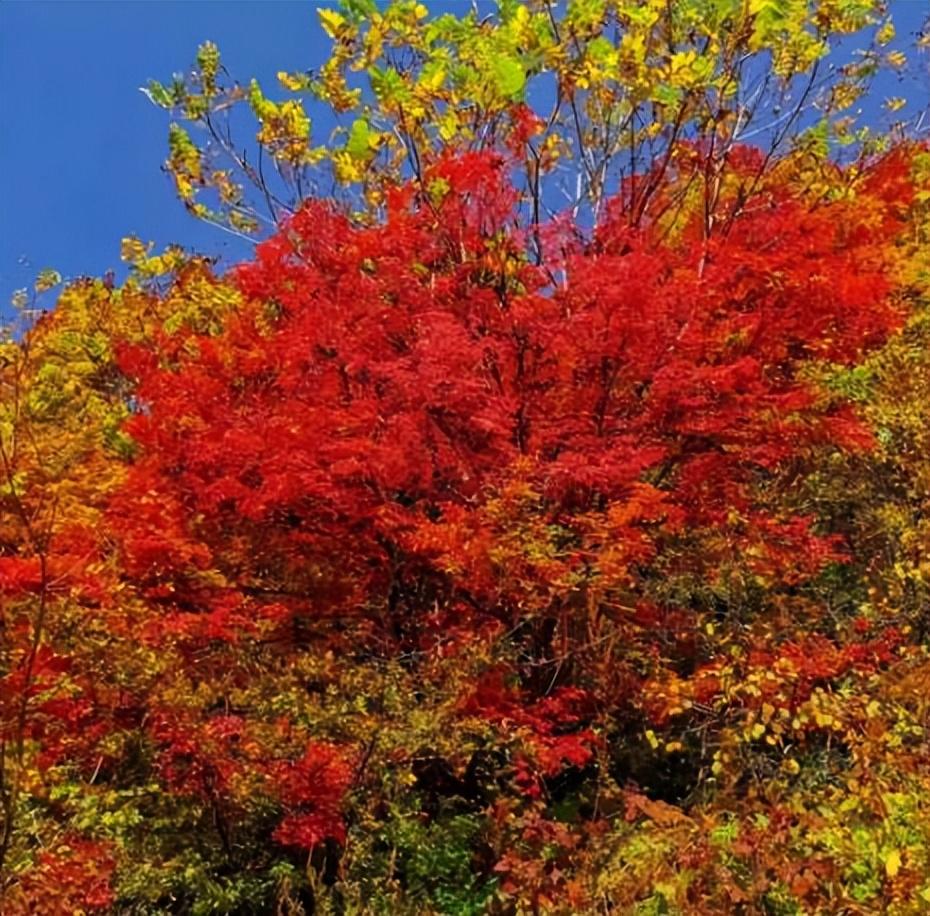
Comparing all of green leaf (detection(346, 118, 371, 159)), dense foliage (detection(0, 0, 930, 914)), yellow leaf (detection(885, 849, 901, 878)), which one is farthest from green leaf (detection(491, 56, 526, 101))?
yellow leaf (detection(885, 849, 901, 878))

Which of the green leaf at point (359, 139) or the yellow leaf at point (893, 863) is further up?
the green leaf at point (359, 139)

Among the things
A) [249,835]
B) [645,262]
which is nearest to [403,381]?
[645,262]

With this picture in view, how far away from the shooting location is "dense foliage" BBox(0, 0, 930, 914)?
7512mm

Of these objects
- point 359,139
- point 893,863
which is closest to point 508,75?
point 359,139

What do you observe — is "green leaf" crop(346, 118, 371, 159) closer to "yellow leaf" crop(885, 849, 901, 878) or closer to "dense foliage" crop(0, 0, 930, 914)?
"dense foliage" crop(0, 0, 930, 914)

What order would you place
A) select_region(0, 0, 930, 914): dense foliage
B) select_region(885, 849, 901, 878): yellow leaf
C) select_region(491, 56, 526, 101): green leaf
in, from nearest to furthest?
1. select_region(885, 849, 901, 878): yellow leaf
2. select_region(0, 0, 930, 914): dense foliage
3. select_region(491, 56, 526, 101): green leaf

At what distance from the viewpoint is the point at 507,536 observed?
9594 mm

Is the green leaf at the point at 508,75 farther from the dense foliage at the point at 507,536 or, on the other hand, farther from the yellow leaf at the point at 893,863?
the yellow leaf at the point at 893,863

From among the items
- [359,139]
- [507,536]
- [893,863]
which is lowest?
[893,863]

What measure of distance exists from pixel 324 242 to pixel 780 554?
683 centimetres

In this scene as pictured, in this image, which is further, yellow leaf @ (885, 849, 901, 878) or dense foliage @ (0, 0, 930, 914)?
dense foliage @ (0, 0, 930, 914)

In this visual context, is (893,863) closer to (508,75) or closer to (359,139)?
(508,75)

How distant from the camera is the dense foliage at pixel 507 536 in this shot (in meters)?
7.51

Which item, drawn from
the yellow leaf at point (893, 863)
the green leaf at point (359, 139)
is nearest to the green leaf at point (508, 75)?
the green leaf at point (359, 139)
